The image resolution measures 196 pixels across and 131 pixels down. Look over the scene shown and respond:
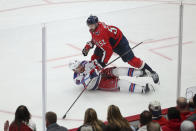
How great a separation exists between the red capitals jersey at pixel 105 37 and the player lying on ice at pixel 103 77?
24 centimetres

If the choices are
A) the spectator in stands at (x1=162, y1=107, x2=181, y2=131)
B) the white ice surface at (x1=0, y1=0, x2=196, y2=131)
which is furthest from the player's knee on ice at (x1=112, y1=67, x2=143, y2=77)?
the spectator in stands at (x1=162, y1=107, x2=181, y2=131)

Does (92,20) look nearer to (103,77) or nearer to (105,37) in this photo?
(105,37)

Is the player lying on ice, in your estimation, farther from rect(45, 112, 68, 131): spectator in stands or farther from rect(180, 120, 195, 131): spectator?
rect(180, 120, 195, 131): spectator

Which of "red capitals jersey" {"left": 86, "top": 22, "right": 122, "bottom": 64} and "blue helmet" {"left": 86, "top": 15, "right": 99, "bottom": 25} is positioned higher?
"blue helmet" {"left": 86, "top": 15, "right": 99, "bottom": 25}

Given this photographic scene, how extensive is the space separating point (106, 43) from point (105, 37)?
3.4 inches

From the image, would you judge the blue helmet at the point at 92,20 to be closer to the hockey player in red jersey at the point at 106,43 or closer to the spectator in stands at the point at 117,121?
the hockey player in red jersey at the point at 106,43

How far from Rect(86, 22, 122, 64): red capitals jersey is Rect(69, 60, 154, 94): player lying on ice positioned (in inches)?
9.3

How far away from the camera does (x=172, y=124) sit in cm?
471

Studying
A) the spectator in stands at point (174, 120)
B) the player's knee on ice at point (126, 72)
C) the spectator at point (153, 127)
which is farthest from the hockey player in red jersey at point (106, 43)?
the spectator at point (153, 127)

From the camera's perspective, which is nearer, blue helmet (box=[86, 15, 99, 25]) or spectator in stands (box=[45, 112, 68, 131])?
spectator in stands (box=[45, 112, 68, 131])

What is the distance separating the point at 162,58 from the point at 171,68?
64 centimetres

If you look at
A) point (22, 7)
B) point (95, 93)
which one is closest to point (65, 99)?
point (95, 93)

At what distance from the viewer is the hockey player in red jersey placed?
21.2 feet

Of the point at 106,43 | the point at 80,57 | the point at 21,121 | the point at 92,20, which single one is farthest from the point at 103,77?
the point at 21,121
